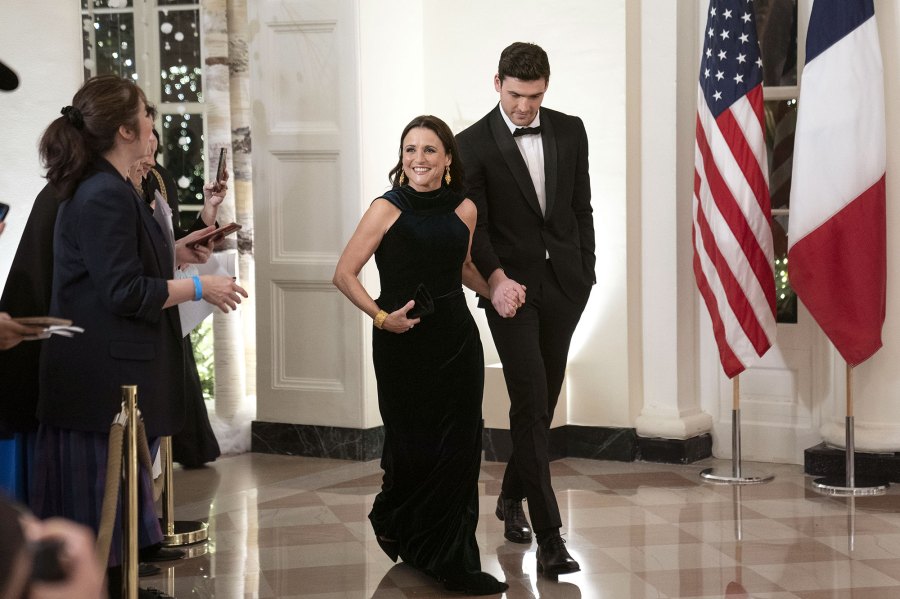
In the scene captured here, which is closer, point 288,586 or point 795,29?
point 288,586

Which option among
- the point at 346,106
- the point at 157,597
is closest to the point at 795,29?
the point at 346,106

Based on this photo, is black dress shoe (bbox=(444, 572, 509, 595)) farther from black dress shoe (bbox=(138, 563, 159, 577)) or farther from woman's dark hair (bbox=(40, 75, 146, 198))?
woman's dark hair (bbox=(40, 75, 146, 198))

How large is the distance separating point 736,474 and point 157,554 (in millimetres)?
2967

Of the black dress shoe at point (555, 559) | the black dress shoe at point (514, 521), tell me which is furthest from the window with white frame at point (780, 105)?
the black dress shoe at point (555, 559)

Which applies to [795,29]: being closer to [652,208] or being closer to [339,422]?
[652,208]

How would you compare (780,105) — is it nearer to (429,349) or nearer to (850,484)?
(850,484)

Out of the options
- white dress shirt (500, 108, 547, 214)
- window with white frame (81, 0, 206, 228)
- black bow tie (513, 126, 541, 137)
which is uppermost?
window with white frame (81, 0, 206, 228)

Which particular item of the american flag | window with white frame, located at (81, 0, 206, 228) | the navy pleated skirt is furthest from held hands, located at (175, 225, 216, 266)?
window with white frame, located at (81, 0, 206, 228)

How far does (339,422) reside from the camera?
22.2 ft

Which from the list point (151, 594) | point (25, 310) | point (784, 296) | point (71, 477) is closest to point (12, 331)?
point (71, 477)

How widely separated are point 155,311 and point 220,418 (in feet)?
12.3

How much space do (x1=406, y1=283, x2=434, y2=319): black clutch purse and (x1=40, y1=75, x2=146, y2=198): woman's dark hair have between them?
1.13 metres

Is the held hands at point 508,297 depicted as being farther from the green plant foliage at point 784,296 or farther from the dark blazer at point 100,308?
the green plant foliage at point 784,296

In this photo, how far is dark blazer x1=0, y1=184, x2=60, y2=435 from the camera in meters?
3.70
